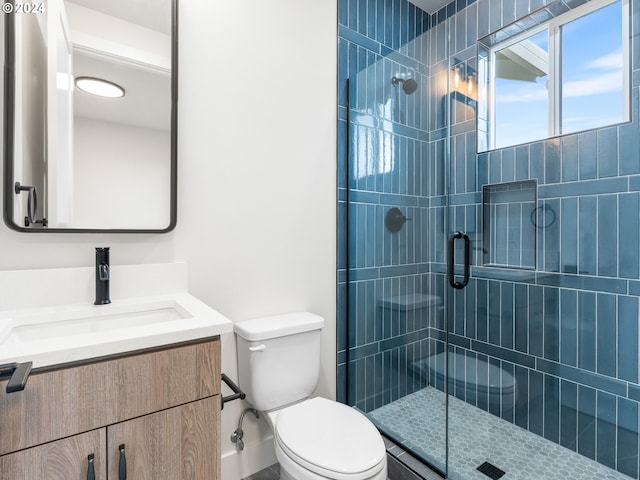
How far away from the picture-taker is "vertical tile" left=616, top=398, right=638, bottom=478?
1.34m

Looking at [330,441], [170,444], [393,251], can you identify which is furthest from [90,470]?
[393,251]

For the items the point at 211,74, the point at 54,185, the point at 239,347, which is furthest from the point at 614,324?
the point at 54,185

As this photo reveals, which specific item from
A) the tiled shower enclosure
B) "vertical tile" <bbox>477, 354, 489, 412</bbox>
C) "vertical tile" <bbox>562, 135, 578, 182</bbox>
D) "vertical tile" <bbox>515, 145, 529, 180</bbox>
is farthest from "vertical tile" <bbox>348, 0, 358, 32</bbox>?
"vertical tile" <bbox>477, 354, 489, 412</bbox>

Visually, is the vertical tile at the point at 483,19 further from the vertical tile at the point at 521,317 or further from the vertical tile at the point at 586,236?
the vertical tile at the point at 521,317

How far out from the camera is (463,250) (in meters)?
1.69

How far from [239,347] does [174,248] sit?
0.51m

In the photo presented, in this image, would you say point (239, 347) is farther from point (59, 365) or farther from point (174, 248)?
point (59, 365)

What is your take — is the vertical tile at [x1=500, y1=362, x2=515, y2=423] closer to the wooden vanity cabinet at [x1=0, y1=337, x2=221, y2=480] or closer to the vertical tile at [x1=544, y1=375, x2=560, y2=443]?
the vertical tile at [x1=544, y1=375, x2=560, y2=443]

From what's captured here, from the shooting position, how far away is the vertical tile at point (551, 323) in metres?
1.55

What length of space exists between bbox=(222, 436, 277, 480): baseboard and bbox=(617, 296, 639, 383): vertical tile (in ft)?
5.17

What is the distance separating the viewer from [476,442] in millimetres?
1619

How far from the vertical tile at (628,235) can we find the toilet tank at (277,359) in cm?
129

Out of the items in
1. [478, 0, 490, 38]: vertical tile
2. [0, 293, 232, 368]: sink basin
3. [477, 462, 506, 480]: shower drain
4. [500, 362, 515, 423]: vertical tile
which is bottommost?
[477, 462, 506, 480]: shower drain

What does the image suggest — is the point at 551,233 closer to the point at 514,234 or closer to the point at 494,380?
the point at 514,234
